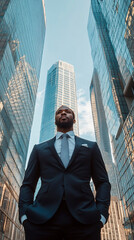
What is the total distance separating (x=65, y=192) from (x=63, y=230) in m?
0.35

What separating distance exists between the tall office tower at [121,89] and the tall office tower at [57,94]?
83.6m

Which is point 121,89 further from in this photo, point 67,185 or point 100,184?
point 67,185

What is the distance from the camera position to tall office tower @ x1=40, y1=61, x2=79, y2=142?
143100 millimetres

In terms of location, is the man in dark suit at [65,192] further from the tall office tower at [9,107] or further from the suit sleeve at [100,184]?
the tall office tower at [9,107]

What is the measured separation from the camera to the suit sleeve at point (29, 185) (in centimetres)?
204

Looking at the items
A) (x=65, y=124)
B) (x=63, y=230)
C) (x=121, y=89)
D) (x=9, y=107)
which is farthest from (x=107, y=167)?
(x=63, y=230)

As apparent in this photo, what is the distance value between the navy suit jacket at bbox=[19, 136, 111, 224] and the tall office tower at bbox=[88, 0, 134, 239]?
104 feet

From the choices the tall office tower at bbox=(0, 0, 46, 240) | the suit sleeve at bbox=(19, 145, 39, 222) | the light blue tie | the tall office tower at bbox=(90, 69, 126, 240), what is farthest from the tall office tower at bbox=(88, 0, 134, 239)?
the tall office tower at bbox=(90, 69, 126, 240)

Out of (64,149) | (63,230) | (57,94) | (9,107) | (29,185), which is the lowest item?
(63,230)

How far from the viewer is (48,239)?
179 cm

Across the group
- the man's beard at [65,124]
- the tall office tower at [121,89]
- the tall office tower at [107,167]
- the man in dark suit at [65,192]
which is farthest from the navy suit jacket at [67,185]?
the tall office tower at [107,167]

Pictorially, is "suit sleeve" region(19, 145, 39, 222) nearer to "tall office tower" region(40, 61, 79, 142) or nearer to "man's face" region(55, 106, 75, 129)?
"man's face" region(55, 106, 75, 129)

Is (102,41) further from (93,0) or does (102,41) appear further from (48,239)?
(48,239)

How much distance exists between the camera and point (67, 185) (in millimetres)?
2020
